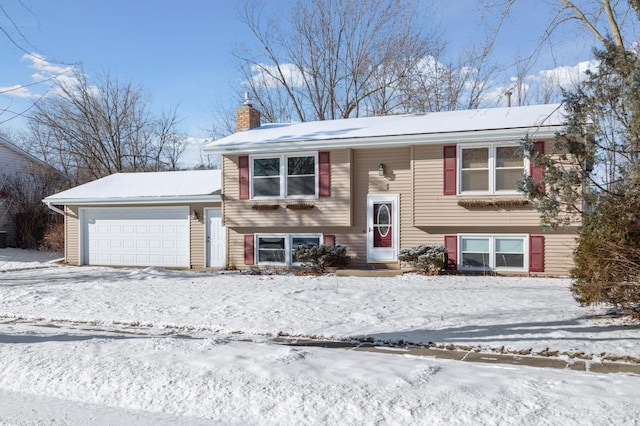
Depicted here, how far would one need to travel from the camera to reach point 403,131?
1492 centimetres

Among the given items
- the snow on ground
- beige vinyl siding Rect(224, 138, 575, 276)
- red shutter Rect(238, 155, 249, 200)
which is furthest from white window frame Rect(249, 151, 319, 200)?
the snow on ground

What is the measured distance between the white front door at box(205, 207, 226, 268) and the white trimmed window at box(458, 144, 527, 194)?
763 cm

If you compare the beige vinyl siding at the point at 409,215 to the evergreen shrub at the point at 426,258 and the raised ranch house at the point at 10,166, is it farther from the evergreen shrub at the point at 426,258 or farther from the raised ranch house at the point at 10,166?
the raised ranch house at the point at 10,166

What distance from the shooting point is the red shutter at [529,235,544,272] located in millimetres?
13820

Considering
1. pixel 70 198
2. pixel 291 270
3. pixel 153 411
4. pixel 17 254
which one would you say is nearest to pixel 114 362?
pixel 153 411

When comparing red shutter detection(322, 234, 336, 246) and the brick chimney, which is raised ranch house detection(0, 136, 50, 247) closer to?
the brick chimney

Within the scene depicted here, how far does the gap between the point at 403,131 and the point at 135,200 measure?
29.3ft

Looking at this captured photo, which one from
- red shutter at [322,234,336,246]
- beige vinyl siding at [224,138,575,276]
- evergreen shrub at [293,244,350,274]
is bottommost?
evergreen shrub at [293,244,350,274]

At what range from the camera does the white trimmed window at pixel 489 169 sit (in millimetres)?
13805

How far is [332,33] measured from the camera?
93.0ft

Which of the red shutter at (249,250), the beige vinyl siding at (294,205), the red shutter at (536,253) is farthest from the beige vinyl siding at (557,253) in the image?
the red shutter at (249,250)

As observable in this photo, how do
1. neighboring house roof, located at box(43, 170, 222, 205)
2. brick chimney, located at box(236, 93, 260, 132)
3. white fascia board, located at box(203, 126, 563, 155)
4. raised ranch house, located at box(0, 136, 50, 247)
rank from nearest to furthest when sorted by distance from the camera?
white fascia board, located at box(203, 126, 563, 155) → neighboring house roof, located at box(43, 170, 222, 205) → brick chimney, located at box(236, 93, 260, 132) → raised ranch house, located at box(0, 136, 50, 247)

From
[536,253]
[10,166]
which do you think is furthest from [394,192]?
[10,166]

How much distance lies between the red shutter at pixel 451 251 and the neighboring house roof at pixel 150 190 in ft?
23.1
